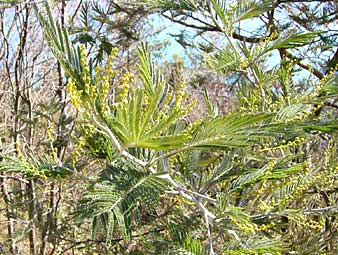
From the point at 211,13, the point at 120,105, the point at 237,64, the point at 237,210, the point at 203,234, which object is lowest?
the point at 203,234

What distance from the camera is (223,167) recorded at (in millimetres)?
1040

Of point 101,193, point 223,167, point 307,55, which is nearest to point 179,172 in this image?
point 223,167

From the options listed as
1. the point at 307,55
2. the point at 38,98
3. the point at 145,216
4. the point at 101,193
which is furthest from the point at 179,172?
the point at 38,98

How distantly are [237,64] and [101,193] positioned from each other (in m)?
0.66

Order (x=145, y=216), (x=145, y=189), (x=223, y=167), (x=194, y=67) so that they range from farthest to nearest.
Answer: (x=194, y=67)
(x=145, y=216)
(x=223, y=167)
(x=145, y=189)

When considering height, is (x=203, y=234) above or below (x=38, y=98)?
below

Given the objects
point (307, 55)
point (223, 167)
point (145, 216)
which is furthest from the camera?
point (307, 55)

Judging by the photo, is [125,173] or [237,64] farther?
[237,64]

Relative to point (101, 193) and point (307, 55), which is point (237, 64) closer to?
point (101, 193)

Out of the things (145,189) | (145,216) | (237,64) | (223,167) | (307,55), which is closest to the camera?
(145,189)

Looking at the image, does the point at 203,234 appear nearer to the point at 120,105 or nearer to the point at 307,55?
the point at 120,105

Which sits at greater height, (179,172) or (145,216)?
(179,172)

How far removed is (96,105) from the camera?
0.67m

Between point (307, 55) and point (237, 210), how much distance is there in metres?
1.39
